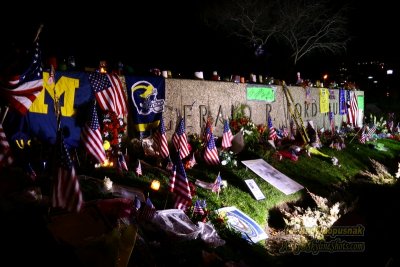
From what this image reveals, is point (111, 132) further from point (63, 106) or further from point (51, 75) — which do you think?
point (51, 75)

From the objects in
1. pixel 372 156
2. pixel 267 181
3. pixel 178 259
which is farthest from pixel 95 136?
pixel 372 156

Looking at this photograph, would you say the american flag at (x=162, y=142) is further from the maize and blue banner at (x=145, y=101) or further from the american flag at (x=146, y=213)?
the american flag at (x=146, y=213)

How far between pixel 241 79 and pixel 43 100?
28.0 feet

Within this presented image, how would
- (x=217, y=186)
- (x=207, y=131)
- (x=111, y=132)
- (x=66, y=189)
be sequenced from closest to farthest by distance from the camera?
(x=66, y=189) → (x=217, y=186) → (x=111, y=132) → (x=207, y=131)

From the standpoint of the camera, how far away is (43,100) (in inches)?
314

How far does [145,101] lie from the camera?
33.7 ft

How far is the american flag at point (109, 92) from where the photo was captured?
898 cm

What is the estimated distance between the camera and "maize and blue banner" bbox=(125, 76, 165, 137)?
9.96 meters

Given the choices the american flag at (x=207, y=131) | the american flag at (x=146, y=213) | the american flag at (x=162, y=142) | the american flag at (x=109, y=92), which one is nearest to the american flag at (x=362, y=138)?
the american flag at (x=207, y=131)

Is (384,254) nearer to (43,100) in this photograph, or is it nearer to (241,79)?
(43,100)

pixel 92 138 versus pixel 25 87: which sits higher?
pixel 25 87

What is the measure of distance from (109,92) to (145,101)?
1.31m

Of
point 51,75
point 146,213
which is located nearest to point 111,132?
point 51,75

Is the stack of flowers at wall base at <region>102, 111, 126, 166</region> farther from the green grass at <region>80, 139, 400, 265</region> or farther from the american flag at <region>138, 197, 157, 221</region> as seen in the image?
the american flag at <region>138, 197, 157, 221</region>
